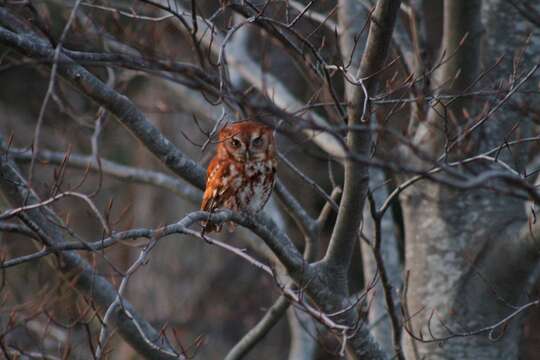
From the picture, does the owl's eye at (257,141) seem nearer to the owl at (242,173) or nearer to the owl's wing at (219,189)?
the owl at (242,173)

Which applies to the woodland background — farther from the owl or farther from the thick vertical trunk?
the owl

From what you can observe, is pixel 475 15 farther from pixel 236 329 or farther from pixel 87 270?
pixel 236 329

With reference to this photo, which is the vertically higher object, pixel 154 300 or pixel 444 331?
pixel 154 300

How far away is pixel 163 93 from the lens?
8516 millimetres

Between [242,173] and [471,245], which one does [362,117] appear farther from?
[471,245]

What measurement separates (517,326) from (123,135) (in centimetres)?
702

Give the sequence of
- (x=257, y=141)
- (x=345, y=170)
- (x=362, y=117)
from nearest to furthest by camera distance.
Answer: (x=362, y=117), (x=345, y=170), (x=257, y=141)

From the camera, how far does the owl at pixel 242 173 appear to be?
12.3ft

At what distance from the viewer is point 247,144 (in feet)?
12.5

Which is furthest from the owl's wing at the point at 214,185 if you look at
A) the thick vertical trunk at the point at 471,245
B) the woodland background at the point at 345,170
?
the thick vertical trunk at the point at 471,245

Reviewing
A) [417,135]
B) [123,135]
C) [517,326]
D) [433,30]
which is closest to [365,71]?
[417,135]

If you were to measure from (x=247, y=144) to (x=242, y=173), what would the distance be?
14 centimetres

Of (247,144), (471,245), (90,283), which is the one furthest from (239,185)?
(471,245)

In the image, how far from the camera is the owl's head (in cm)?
382
